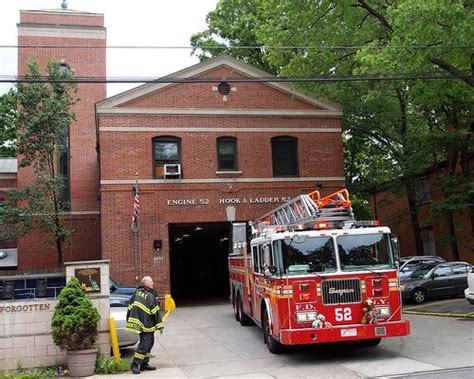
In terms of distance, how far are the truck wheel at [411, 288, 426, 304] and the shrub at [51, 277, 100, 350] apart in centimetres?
1459

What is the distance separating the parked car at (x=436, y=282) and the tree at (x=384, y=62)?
4.83 meters

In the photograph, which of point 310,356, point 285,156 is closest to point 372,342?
point 310,356

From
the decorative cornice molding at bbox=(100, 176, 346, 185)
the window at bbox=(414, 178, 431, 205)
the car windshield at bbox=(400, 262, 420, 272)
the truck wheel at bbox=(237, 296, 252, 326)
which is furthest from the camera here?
the window at bbox=(414, 178, 431, 205)

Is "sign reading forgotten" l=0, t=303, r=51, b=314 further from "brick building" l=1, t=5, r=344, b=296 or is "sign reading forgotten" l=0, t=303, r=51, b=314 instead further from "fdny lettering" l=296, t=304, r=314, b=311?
"brick building" l=1, t=5, r=344, b=296

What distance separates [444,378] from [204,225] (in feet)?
54.9

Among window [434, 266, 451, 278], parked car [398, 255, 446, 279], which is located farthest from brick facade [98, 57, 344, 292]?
window [434, 266, 451, 278]

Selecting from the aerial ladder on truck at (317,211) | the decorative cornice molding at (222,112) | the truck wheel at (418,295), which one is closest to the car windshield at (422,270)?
the truck wheel at (418,295)

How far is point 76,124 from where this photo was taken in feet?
105

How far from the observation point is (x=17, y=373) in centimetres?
1015

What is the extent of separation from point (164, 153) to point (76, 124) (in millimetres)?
10980

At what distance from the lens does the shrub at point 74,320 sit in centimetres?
982

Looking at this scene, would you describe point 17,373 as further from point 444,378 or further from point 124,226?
point 124,226

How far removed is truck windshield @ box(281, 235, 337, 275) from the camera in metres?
10.5

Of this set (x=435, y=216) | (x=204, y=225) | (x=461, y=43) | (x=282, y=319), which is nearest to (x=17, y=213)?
(x=204, y=225)
